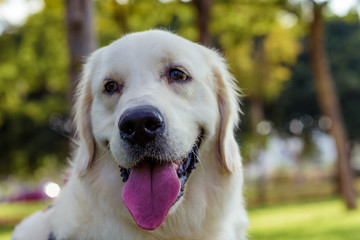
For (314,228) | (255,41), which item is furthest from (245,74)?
(314,228)

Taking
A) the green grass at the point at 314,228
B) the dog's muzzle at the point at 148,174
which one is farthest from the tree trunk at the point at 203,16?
the dog's muzzle at the point at 148,174

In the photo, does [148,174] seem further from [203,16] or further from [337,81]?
[337,81]

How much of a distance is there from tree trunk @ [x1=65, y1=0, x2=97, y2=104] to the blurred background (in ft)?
0.05

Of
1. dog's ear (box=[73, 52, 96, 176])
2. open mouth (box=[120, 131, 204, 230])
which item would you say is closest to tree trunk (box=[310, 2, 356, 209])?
dog's ear (box=[73, 52, 96, 176])

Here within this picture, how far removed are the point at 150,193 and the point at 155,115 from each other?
51 cm

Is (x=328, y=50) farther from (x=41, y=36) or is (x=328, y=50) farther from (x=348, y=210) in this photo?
(x=41, y=36)

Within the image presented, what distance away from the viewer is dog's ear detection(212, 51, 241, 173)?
3.23 m

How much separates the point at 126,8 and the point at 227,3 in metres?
3.08

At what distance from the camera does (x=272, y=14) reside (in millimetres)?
14125

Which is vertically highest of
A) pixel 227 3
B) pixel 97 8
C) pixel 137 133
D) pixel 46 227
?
pixel 227 3

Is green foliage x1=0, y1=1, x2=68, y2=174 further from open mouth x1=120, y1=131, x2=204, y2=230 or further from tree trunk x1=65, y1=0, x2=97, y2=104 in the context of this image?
open mouth x1=120, y1=131, x2=204, y2=230

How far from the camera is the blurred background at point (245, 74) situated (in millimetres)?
11312

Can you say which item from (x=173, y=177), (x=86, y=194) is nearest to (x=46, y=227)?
(x=86, y=194)

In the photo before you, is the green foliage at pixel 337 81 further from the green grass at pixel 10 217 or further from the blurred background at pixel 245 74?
the green grass at pixel 10 217
